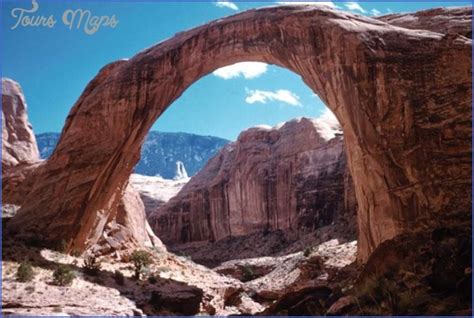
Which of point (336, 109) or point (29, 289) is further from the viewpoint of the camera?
point (336, 109)

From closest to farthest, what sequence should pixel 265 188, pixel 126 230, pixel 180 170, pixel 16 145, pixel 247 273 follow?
pixel 126 230, pixel 16 145, pixel 247 273, pixel 265 188, pixel 180 170

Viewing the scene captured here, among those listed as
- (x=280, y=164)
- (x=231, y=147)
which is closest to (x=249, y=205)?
(x=280, y=164)

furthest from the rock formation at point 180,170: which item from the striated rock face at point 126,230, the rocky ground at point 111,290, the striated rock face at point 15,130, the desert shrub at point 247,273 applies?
the rocky ground at point 111,290

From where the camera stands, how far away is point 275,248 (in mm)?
45062

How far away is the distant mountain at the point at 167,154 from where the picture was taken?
180m

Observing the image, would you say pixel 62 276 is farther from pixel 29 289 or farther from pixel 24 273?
pixel 29 289

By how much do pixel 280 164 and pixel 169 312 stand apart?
1513 inches

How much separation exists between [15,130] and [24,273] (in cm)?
2024

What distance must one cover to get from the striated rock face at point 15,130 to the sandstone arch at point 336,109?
10.9 metres

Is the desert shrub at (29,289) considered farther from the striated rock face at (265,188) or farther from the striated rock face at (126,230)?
the striated rock face at (265,188)

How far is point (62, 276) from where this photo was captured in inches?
515

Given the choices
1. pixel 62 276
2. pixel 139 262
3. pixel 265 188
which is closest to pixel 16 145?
pixel 139 262

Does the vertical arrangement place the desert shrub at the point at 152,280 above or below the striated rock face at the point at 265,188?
below

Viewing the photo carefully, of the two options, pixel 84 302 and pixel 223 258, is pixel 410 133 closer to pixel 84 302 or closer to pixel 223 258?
pixel 84 302
